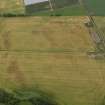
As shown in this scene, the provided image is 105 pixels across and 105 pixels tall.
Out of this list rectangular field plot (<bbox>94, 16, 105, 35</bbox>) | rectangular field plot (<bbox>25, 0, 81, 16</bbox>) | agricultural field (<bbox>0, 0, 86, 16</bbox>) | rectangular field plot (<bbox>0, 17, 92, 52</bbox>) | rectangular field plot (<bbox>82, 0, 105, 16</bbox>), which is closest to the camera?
rectangular field plot (<bbox>0, 17, 92, 52</bbox>)

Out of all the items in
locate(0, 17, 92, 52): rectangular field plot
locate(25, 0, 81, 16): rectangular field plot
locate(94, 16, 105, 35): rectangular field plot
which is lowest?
locate(0, 17, 92, 52): rectangular field plot

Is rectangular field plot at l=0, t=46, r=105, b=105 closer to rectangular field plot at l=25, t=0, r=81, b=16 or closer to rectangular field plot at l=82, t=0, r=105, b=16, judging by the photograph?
rectangular field plot at l=82, t=0, r=105, b=16

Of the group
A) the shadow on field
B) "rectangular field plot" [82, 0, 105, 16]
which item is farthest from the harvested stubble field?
"rectangular field plot" [82, 0, 105, 16]

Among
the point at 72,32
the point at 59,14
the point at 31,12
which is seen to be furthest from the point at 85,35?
the point at 31,12

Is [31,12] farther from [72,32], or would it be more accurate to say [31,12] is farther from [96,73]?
[96,73]

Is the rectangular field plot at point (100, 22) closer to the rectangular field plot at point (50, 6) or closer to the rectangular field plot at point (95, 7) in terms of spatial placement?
the rectangular field plot at point (95, 7)

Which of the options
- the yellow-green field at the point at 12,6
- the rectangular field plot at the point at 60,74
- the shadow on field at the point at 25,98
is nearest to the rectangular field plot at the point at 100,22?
the rectangular field plot at the point at 60,74
